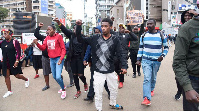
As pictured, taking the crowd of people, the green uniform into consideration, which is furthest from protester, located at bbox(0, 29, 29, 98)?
the green uniform

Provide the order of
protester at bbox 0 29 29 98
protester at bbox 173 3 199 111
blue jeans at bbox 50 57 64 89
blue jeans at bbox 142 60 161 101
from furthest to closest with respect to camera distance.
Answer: protester at bbox 0 29 29 98
blue jeans at bbox 50 57 64 89
blue jeans at bbox 142 60 161 101
protester at bbox 173 3 199 111

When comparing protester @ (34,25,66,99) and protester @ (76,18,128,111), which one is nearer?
Result: protester @ (76,18,128,111)

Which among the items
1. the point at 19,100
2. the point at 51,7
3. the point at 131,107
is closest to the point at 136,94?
the point at 131,107

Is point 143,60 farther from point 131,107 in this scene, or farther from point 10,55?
point 10,55

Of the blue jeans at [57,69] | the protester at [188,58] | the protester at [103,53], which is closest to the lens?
the protester at [188,58]

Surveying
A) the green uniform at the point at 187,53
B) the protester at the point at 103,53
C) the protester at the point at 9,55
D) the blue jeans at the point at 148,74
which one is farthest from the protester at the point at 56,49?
the green uniform at the point at 187,53

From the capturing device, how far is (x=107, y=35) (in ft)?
12.0

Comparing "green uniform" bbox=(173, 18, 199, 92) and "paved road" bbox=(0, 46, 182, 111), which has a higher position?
"green uniform" bbox=(173, 18, 199, 92)

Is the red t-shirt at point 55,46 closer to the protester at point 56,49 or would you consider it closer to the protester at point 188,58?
the protester at point 56,49

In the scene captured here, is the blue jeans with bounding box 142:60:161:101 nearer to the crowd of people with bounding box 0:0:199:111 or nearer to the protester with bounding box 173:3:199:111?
the crowd of people with bounding box 0:0:199:111

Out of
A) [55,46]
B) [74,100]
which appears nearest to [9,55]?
[55,46]

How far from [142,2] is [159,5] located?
624 cm

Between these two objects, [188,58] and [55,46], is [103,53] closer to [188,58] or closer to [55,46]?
[188,58]

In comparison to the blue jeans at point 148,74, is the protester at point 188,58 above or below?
above
